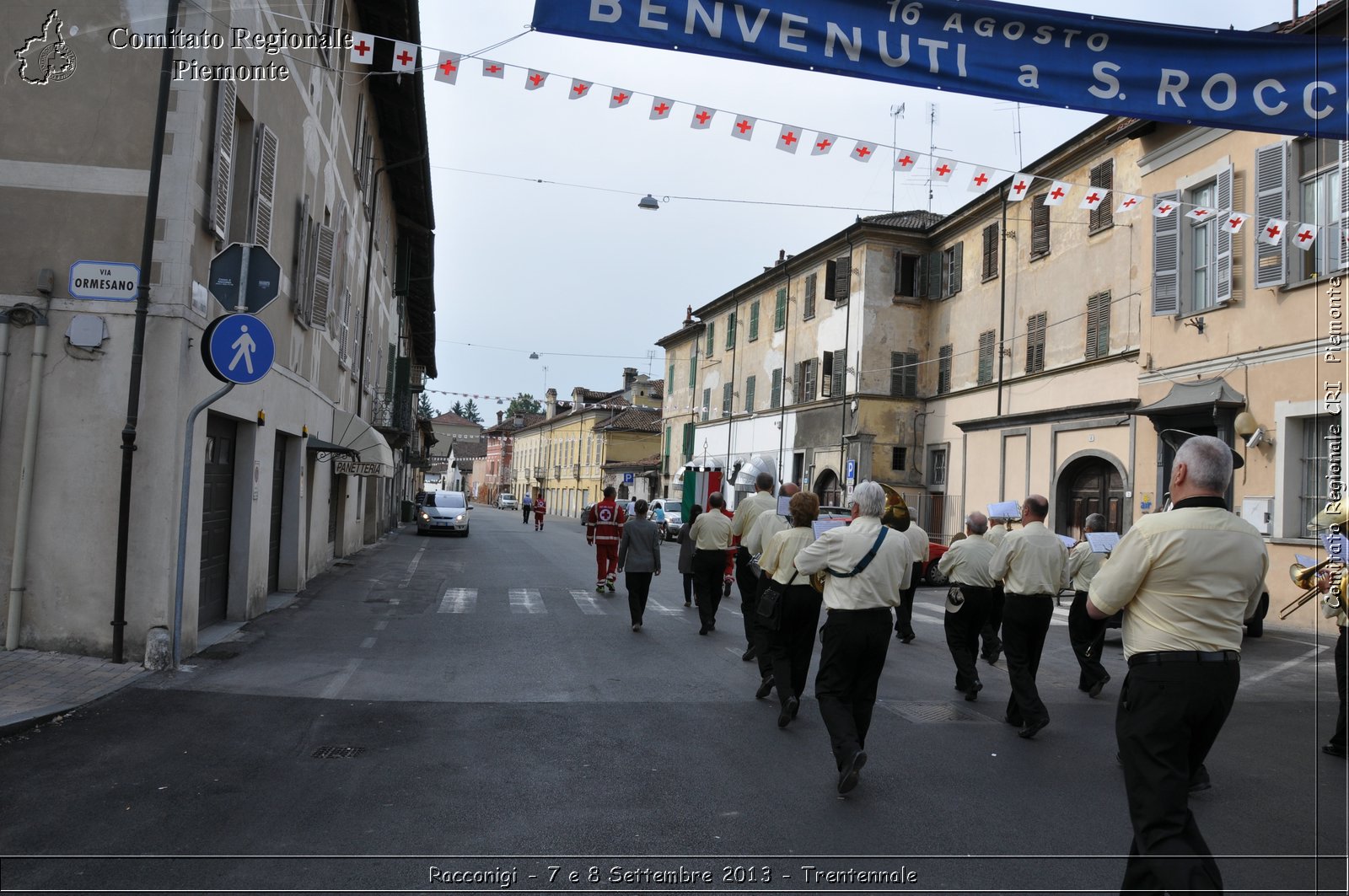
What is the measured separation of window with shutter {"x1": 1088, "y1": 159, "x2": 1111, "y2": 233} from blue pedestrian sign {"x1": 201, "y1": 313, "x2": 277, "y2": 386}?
69.2 ft

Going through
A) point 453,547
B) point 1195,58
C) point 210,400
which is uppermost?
point 1195,58

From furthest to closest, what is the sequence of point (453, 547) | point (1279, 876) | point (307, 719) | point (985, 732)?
point (453, 547)
point (985, 732)
point (307, 719)
point (1279, 876)

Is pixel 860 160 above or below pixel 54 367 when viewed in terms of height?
above

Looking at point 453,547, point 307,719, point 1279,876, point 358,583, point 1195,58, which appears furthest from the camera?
point 453,547

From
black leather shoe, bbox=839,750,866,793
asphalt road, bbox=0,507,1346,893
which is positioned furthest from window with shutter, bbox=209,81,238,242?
black leather shoe, bbox=839,750,866,793

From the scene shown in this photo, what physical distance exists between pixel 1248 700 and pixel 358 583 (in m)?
13.2

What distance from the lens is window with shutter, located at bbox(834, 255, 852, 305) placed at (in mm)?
35500

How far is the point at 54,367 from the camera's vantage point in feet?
27.4

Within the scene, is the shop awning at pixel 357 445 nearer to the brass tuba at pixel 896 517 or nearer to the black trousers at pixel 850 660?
the brass tuba at pixel 896 517

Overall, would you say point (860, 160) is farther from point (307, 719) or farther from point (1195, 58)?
point (307, 719)

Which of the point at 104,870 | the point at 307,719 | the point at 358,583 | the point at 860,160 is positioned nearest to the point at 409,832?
the point at 104,870

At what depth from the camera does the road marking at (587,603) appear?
14016 mm

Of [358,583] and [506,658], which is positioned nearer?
[506,658]

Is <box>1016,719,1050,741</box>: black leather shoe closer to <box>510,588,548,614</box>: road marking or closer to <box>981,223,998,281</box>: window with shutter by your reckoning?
<box>510,588,548,614</box>: road marking
